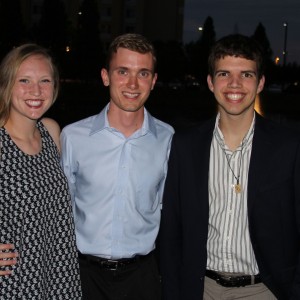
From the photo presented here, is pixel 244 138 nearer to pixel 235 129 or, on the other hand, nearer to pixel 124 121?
pixel 235 129

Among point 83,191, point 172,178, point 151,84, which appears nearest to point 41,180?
point 83,191

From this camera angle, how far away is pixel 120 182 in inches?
149

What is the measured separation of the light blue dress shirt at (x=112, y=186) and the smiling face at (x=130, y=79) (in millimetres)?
208

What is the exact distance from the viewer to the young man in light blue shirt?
378cm

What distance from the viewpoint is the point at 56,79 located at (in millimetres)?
3924

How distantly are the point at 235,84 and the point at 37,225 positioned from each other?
5.65 ft

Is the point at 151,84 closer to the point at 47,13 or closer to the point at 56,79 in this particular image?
the point at 56,79

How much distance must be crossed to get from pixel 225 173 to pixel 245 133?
14.3 inches

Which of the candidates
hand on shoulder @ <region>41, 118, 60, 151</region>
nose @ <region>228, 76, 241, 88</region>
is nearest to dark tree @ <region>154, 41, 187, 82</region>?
hand on shoulder @ <region>41, 118, 60, 151</region>

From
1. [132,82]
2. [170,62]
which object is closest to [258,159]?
[132,82]

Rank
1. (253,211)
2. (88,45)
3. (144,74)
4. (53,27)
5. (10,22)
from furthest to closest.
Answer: (88,45) → (53,27) → (10,22) → (144,74) → (253,211)

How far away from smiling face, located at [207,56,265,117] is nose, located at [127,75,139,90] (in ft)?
2.09

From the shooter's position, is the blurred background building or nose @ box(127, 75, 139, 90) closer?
nose @ box(127, 75, 139, 90)

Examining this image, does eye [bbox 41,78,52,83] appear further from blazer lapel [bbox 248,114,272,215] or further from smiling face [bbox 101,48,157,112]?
blazer lapel [bbox 248,114,272,215]
